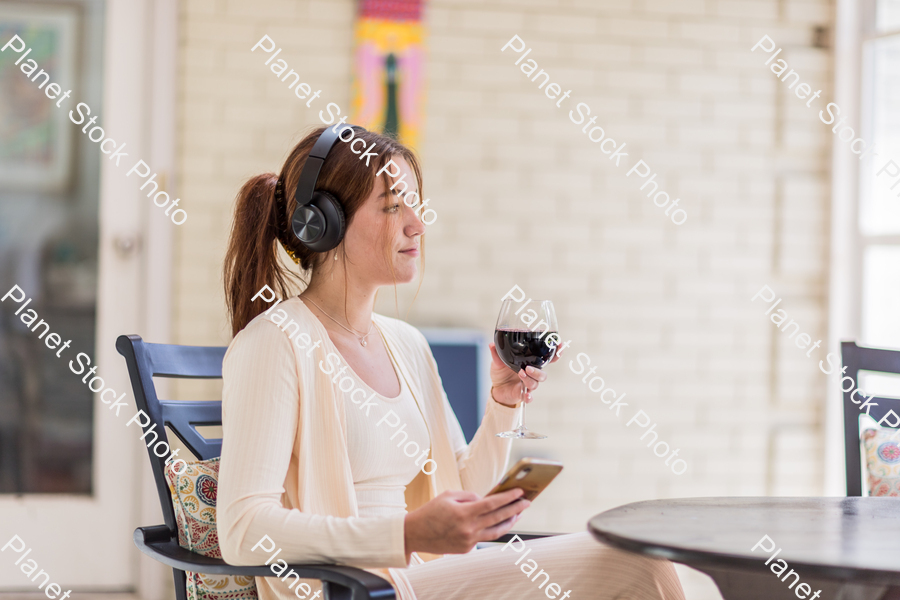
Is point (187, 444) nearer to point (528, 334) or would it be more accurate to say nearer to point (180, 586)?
point (180, 586)

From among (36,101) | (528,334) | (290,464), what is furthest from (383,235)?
(36,101)

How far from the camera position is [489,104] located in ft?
10.9

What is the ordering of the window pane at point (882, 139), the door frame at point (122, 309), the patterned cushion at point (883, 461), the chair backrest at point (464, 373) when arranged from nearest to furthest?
the patterned cushion at point (883, 461) < the chair backrest at point (464, 373) < the door frame at point (122, 309) < the window pane at point (882, 139)

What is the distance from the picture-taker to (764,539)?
3.81 feet

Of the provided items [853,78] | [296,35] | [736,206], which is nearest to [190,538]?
[296,35]

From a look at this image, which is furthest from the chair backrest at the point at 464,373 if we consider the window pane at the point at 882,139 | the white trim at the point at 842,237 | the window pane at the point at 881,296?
the window pane at the point at 882,139

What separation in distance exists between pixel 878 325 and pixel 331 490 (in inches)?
112

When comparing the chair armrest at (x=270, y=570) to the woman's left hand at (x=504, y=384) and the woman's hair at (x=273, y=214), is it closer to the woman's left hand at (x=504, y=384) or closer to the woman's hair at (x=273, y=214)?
the woman's hair at (x=273, y=214)

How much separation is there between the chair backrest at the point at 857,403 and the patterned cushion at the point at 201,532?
1.36 meters

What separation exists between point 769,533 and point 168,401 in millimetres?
1164

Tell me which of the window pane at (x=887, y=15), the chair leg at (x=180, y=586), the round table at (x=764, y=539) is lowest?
the chair leg at (x=180, y=586)

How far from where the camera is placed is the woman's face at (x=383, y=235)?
1633 mm

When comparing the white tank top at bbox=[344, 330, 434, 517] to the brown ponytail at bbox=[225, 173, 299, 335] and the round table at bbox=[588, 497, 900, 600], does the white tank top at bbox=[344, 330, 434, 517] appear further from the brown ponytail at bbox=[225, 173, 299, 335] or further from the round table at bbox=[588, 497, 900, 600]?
Answer: the round table at bbox=[588, 497, 900, 600]

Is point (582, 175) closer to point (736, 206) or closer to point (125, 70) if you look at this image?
point (736, 206)
